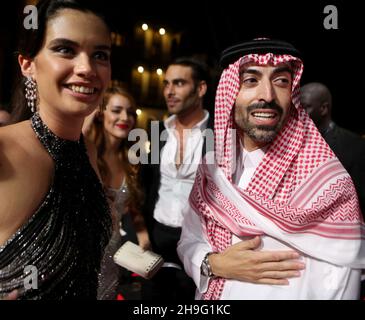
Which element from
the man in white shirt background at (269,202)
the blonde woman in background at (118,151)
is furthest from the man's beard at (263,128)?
the blonde woman in background at (118,151)

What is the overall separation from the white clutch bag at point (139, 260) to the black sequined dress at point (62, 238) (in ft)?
1.86

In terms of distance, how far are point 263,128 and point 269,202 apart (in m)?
0.32

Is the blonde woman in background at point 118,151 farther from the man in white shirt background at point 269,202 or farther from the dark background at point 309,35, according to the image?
the man in white shirt background at point 269,202

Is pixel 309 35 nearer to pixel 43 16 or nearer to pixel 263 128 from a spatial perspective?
pixel 263 128

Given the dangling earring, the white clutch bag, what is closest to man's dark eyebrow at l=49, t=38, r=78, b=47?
the dangling earring

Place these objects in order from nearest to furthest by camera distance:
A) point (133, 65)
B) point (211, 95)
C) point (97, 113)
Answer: point (97, 113) → point (211, 95) → point (133, 65)

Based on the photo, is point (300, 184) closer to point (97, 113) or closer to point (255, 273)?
point (255, 273)

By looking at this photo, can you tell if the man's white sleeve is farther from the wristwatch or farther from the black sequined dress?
the black sequined dress

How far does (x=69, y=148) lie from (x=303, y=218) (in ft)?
2.98

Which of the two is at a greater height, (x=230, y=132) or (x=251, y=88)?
(x=251, y=88)

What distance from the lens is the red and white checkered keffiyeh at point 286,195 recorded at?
1.42 metres

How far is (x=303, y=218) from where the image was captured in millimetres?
1420

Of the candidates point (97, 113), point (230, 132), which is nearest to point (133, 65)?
point (97, 113)

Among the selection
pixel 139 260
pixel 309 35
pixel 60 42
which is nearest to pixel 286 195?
pixel 139 260
